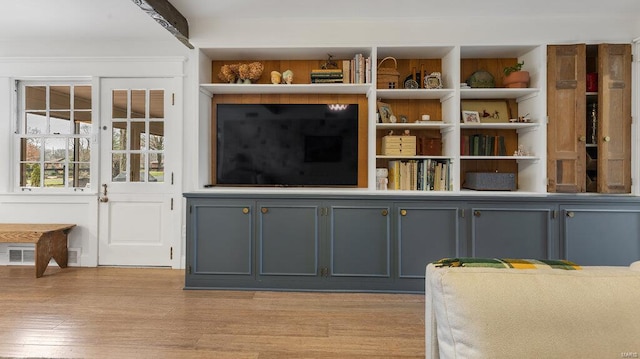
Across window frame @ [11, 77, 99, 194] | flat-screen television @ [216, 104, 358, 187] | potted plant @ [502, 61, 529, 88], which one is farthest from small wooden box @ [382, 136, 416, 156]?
window frame @ [11, 77, 99, 194]

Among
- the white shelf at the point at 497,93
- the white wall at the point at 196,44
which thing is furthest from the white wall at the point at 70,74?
the white shelf at the point at 497,93

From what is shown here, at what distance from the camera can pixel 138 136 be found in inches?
155

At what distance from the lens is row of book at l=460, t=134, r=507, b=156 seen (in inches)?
133

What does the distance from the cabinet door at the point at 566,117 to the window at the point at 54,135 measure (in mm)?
4728

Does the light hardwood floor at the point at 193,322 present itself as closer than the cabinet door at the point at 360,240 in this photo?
Yes

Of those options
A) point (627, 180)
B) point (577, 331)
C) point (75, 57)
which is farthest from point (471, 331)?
point (75, 57)

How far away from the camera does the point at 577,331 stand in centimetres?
86

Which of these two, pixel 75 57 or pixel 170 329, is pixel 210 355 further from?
pixel 75 57

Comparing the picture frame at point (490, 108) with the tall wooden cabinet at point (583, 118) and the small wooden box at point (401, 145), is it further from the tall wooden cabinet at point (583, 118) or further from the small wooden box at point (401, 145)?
the small wooden box at point (401, 145)

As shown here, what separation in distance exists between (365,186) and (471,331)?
2.74 meters

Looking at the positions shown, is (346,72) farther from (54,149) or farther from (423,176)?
(54,149)

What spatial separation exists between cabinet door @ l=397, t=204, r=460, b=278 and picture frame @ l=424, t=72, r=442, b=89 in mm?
1136

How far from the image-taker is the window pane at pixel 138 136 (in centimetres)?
393

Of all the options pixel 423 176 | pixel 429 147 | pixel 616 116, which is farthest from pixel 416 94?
pixel 616 116
